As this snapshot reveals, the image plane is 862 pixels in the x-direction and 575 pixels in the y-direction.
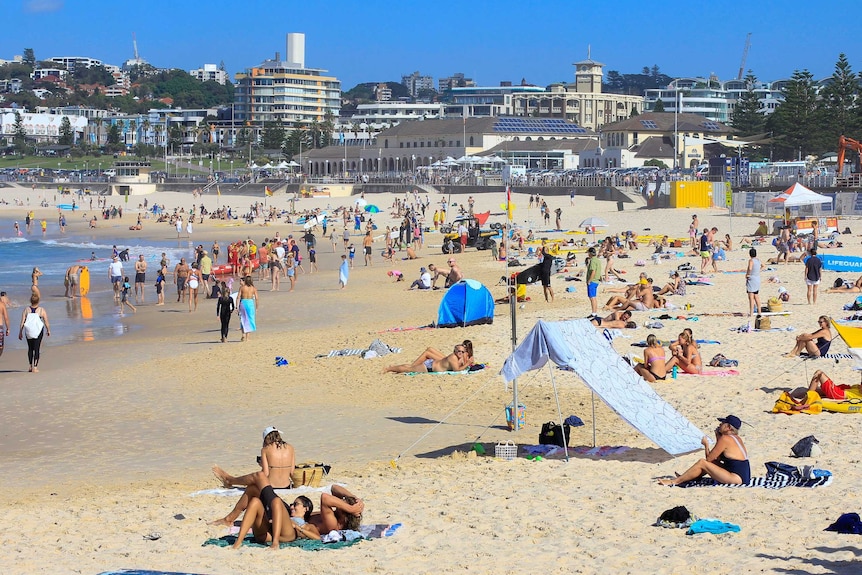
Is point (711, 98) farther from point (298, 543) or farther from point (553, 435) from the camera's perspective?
point (298, 543)

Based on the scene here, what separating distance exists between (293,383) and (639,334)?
5040mm

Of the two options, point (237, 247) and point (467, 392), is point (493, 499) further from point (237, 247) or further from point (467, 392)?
point (237, 247)

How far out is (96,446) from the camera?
441 inches

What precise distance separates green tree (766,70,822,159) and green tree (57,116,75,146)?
9915cm

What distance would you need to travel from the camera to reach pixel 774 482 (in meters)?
8.59

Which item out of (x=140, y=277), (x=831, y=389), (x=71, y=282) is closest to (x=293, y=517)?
(x=831, y=389)

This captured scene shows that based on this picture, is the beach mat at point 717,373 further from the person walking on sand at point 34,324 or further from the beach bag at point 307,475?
the person walking on sand at point 34,324

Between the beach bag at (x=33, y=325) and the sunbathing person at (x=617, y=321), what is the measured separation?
7.65 metres

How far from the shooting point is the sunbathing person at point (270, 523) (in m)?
7.59

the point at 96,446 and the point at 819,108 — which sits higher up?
the point at 819,108

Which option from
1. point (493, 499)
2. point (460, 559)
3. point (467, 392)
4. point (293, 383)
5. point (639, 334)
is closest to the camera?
point (460, 559)

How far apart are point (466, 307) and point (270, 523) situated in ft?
32.3

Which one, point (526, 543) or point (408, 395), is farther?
point (408, 395)

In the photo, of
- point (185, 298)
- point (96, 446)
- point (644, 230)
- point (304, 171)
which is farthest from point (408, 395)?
point (304, 171)
